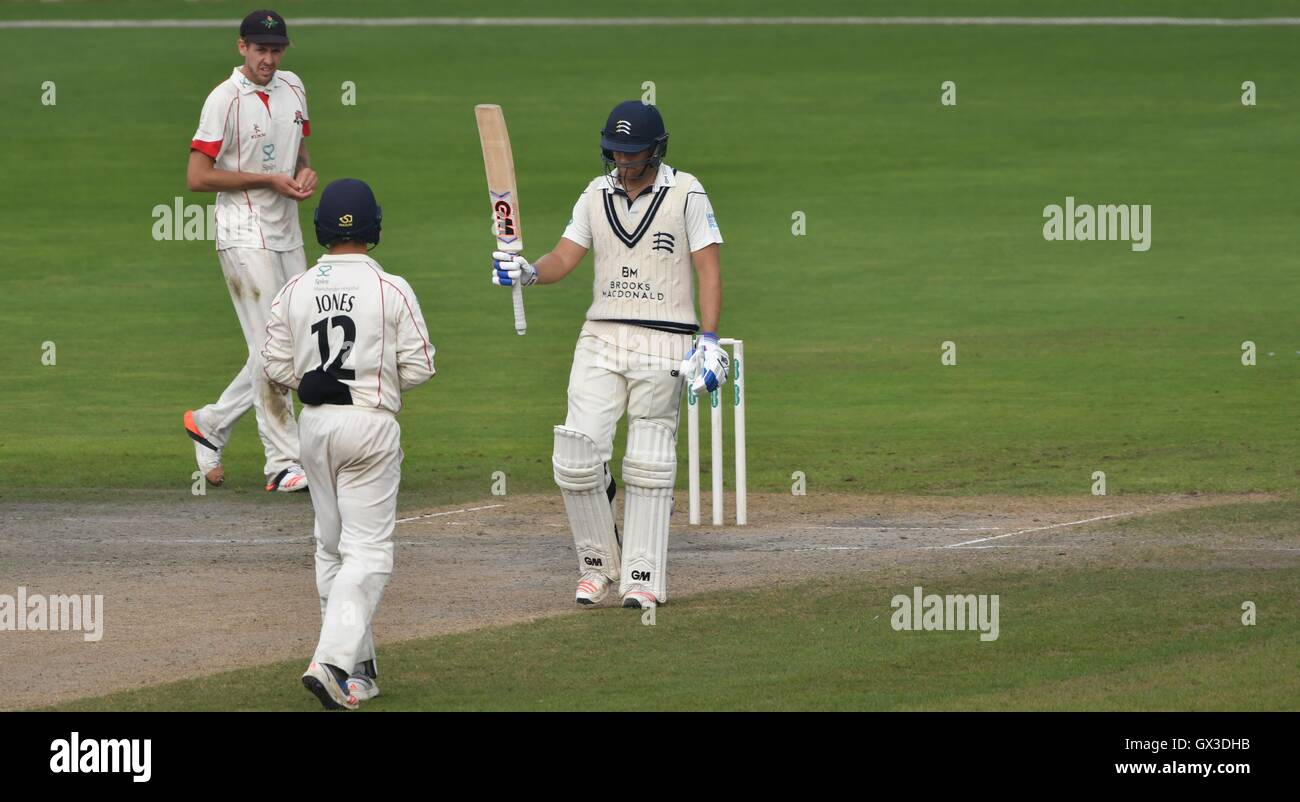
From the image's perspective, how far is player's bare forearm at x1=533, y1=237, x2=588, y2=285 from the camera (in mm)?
10242

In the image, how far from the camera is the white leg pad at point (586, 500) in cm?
995

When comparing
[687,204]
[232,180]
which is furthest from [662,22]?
[687,204]

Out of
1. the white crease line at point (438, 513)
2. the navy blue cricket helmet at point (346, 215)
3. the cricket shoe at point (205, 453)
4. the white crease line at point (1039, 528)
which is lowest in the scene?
the white crease line at point (1039, 528)

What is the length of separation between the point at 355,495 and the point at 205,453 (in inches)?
207

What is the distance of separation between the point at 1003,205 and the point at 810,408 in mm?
10616

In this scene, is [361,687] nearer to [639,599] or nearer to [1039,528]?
[639,599]

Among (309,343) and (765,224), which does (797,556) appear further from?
(765,224)

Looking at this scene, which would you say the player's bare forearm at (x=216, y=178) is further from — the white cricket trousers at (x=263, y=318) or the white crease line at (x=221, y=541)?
the white crease line at (x=221, y=541)

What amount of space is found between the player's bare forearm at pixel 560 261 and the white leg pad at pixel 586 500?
0.74 metres

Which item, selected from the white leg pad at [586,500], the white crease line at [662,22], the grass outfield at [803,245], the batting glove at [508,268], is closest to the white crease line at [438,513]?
the grass outfield at [803,245]

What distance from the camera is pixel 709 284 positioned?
10078 mm

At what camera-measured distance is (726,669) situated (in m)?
8.70

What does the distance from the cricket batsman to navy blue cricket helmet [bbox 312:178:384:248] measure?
4.36 m

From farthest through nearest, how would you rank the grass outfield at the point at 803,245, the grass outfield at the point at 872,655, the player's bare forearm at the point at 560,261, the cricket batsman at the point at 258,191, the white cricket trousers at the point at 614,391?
1. the grass outfield at the point at 803,245
2. the cricket batsman at the point at 258,191
3. the player's bare forearm at the point at 560,261
4. the white cricket trousers at the point at 614,391
5. the grass outfield at the point at 872,655
